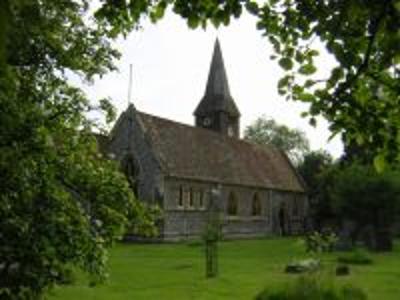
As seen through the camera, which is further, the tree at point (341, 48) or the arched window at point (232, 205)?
the arched window at point (232, 205)

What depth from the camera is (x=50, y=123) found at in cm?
823

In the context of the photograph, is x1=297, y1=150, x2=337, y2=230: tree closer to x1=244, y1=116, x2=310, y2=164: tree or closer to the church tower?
the church tower

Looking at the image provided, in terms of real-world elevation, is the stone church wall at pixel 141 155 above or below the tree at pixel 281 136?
below

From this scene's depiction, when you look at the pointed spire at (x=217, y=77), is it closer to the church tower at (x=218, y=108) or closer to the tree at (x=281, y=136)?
the church tower at (x=218, y=108)

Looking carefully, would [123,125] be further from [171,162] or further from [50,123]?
[50,123]

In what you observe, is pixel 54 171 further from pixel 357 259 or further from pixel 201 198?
pixel 201 198

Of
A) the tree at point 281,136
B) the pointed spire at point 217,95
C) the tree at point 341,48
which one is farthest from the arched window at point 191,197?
the tree at point 281,136

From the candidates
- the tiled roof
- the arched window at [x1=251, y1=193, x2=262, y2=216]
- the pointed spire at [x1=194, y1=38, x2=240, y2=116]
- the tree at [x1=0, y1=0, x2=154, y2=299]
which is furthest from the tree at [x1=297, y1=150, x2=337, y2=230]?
the tree at [x1=0, y1=0, x2=154, y2=299]

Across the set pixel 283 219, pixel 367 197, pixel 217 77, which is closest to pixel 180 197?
pixel 367 197

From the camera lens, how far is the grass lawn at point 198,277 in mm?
14359

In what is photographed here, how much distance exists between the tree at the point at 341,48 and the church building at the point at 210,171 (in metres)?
26.0

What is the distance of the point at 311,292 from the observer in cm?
1262

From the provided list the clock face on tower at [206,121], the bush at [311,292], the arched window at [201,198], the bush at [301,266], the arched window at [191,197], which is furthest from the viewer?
the clock face on tower at [206,121]

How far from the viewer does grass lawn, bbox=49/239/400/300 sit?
1436cm
